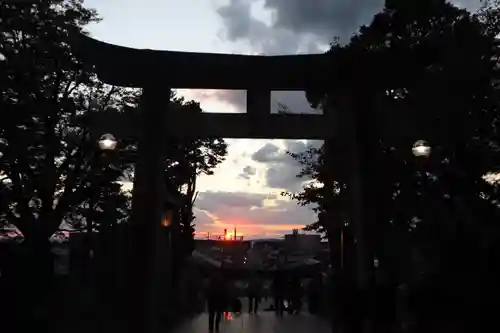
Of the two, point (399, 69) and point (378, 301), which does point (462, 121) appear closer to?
point (399, 69)

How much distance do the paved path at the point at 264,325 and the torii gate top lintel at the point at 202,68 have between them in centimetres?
648

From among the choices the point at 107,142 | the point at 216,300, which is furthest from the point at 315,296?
the point at 107,142

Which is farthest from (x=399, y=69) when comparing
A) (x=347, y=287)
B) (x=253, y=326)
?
(x=253, y=326)

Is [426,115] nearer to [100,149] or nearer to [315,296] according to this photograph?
[100,149]

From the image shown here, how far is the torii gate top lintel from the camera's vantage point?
1689cm

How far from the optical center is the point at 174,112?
17.8 meters

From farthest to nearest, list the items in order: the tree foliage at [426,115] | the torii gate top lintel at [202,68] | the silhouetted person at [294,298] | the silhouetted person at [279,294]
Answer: the silhouetted person at [294,298] < the silhouetted person at [279,294] < the torii gate top lintel at [202,68] < the tree foliage at [426,115]

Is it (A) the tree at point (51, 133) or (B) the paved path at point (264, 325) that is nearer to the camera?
(A) the tree at point (51, 133)

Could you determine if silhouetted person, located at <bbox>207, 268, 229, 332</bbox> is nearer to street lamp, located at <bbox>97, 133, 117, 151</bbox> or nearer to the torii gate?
the torii gate

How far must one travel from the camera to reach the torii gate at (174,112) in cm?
1700

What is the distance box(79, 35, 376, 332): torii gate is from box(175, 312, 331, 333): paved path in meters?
2.89

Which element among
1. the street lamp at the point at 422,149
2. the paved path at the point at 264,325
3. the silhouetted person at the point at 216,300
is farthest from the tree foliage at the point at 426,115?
the silhouetted person at the point at 216,300

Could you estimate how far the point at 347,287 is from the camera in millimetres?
18328

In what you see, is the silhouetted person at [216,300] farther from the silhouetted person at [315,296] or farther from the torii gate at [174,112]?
the silhouetted person at [315,296]
